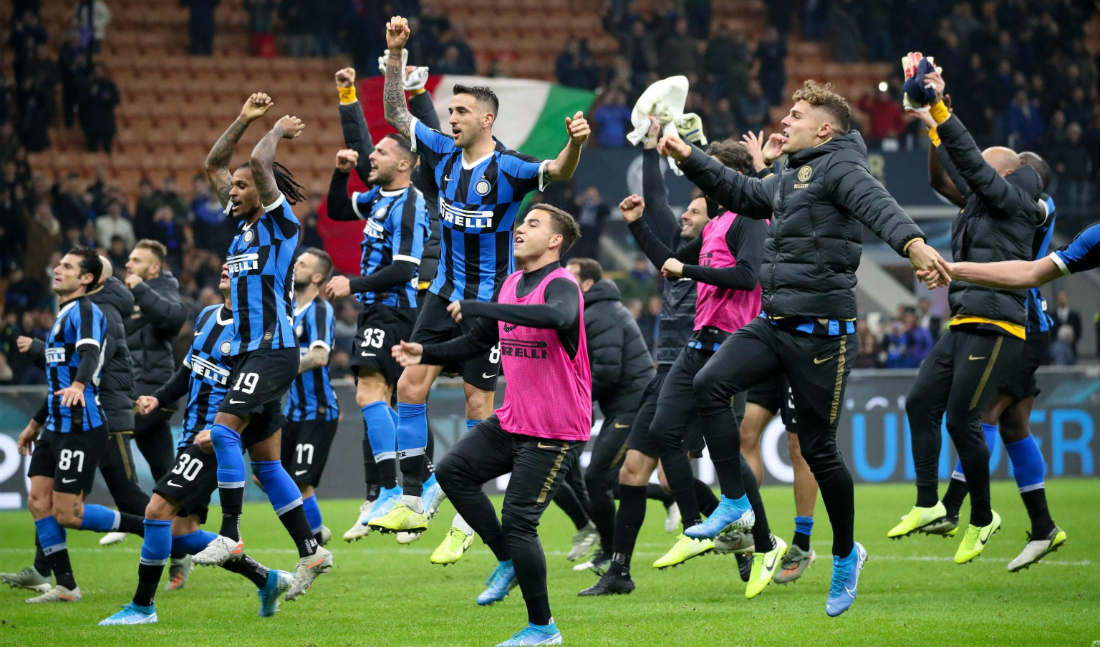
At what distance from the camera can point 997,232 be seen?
356 inches

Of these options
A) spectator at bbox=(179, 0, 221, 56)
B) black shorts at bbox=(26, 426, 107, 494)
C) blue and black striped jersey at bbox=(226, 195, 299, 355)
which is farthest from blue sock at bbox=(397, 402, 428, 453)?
spectator at bbox=(179, 0, 221, 56)

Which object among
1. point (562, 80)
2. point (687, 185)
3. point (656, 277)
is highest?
point (562, 80)

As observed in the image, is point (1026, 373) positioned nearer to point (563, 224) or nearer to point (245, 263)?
point (563, 224)

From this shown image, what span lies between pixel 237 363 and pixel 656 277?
1414cm

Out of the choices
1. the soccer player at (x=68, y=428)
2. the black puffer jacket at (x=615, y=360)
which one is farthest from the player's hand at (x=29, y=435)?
the black puffer jacket at (x=615, y=360)

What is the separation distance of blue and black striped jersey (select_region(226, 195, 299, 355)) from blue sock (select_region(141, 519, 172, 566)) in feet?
3.70

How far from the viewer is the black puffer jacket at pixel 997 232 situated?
348 inches

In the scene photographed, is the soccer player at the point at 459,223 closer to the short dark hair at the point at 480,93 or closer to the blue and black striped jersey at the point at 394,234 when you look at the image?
the short dark hair at the point at 480,93

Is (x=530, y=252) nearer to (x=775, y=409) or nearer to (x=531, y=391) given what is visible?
(x=531, y=391)

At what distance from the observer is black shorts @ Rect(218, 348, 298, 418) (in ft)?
28.0

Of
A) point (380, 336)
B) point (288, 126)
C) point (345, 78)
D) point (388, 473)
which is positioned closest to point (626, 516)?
point (388, 473)

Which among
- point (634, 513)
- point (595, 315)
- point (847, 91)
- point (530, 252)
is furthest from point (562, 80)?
point (530, 252)

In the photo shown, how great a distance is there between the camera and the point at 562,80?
2478 cm

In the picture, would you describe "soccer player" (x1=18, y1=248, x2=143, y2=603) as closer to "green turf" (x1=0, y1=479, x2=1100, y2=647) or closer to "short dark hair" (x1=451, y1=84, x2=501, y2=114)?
"green turf" (x1=0, y1=479, x2=1100, y2=647)
